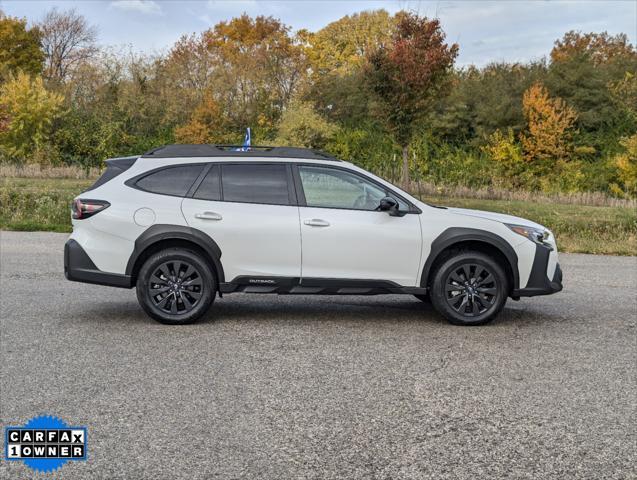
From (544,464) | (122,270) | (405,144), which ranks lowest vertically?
(544,464)

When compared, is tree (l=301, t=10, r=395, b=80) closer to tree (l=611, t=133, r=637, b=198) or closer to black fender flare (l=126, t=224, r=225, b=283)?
tree (l=611, t=133, r=637, b=198)

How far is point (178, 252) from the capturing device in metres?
7.96

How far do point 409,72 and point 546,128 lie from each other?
968cm

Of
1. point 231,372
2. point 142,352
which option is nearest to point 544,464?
point 231,372

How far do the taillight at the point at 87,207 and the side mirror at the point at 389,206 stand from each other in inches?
109

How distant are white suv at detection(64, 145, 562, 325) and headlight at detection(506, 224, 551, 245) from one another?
0.05 feet

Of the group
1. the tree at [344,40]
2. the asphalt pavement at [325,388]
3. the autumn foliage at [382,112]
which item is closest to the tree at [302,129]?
the autumn foliage at [382,112]

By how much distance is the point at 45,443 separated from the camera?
478cm

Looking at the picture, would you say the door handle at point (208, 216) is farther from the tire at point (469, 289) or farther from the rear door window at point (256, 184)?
the tire at point (469, 289)

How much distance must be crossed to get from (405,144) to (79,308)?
64.5ft

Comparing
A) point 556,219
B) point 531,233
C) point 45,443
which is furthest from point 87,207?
point 556,219

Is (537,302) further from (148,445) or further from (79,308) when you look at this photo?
(148,445)

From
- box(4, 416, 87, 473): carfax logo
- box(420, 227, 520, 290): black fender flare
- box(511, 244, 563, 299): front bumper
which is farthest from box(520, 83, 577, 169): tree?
box(4, 416, 87, 473): carfax logo

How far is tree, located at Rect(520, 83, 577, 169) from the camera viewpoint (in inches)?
1268
